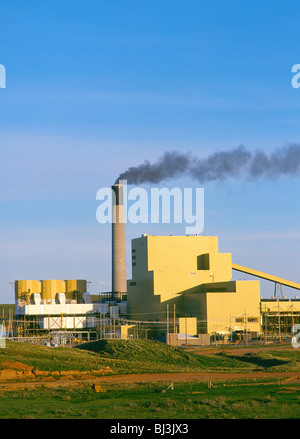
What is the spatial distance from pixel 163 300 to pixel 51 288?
69.6 ft

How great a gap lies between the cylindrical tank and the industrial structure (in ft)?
0.54

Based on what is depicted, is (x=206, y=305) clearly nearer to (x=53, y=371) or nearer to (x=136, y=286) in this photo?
(x=136, y=286)

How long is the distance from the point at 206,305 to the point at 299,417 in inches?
2696

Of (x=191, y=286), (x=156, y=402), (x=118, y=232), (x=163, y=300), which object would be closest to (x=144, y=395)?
(x=156, y=402)

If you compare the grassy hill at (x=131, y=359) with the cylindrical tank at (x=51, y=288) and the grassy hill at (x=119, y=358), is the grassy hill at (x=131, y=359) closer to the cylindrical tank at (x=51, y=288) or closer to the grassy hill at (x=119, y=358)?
the grassy hill at (x=119, y=358)

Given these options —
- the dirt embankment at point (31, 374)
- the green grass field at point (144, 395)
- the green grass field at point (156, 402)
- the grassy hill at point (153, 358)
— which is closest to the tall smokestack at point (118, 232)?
the grassy hill at point (153, 358)

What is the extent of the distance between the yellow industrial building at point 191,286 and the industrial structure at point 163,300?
0.14m

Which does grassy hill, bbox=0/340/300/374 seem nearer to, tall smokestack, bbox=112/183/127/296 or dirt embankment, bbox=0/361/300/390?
dirt embankment, bbox=0/361/300/390

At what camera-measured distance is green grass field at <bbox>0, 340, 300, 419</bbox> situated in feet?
85.9

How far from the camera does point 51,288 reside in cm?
10850

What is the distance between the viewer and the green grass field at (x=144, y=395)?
26.2 meters

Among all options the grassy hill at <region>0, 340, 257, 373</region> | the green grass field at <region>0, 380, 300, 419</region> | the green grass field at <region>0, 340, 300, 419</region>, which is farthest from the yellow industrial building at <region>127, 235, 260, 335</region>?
the green grass field at <region>0, 380, 300, 419</region>

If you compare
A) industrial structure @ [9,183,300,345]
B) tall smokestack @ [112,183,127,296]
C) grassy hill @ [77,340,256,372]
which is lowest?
grassy hill @ [77,340,256,372]

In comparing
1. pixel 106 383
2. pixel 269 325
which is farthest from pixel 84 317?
pixel 106 383
